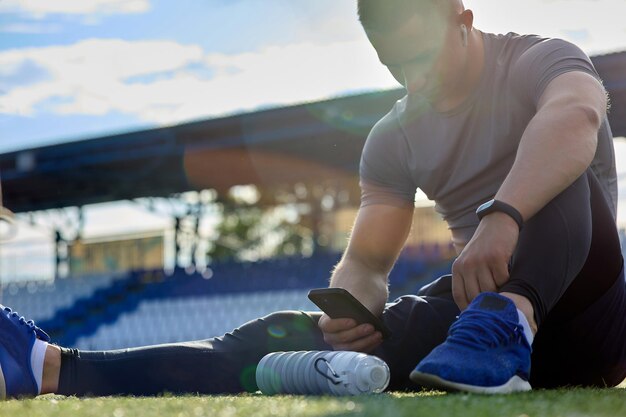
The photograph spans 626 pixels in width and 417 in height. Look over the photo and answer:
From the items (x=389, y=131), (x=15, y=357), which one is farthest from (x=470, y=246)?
(x=15, y=357)

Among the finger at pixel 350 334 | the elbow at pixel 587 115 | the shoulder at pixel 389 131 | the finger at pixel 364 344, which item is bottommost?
the finger at pixel 364 344

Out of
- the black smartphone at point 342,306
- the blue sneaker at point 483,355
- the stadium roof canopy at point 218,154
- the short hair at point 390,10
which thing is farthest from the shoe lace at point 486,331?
the stadium roof canopy at point 218,154

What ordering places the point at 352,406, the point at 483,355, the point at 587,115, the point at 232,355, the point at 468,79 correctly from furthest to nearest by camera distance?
1. the point at 468,79
2. the point at 232,355
3. the point at 587,115
4. the point at 483,355
5. the point at 352,406

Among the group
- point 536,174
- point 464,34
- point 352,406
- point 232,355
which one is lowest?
point 232,355

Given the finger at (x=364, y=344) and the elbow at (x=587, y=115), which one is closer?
the elbow at (x=587, y=115)

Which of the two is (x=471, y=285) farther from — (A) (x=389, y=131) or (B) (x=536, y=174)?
(A) (x=389, y=131)

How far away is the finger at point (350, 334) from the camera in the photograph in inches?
79.8

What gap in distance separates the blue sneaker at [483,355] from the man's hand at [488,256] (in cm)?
4

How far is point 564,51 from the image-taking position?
2.06 meters

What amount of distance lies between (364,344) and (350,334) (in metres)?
0.05

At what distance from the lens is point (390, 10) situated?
6.41 ft

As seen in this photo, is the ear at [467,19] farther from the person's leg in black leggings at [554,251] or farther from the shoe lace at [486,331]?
the shoe lace at [486,331]

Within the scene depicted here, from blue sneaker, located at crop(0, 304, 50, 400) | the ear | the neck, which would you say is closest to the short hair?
the ear

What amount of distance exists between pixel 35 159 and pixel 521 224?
47.3ft
